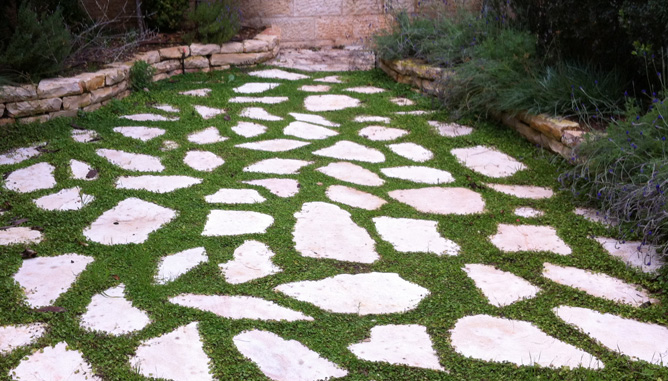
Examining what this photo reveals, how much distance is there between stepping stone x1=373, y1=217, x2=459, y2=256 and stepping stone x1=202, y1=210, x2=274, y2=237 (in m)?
0.56

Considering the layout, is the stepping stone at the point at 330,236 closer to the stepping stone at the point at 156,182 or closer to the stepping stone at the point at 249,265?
the stepping stone at the point at 249,265

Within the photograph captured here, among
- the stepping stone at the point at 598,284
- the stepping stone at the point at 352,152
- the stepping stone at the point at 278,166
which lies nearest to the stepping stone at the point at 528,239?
the stepping stone at the point at 598,284

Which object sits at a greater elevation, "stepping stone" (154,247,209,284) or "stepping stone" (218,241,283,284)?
"stepping stone" (154,247,209,284)

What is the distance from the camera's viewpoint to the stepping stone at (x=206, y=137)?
163 inches

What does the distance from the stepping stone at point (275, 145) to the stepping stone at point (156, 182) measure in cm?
69

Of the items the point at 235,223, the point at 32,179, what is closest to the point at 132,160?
the point at 32,179

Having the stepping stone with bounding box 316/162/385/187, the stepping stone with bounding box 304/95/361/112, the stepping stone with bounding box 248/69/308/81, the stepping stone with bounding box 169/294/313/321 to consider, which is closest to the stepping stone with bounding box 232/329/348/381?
the stepping stone with bounding box 169/294/313/321

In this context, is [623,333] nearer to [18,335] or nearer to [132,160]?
[18,335]

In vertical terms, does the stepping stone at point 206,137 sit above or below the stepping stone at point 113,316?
above

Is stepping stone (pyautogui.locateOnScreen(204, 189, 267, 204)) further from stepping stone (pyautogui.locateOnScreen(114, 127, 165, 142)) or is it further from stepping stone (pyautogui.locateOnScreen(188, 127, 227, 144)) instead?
stepping stone (pyautogui.locateOnScreen(114, 127, 165, 142))

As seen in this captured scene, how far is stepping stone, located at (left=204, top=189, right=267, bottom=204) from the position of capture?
3.16 meters

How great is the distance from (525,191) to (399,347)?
1784 mm

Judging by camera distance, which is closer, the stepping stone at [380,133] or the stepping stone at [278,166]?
the stepping stone at [278,166]

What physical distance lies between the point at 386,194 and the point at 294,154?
0.83 meters
